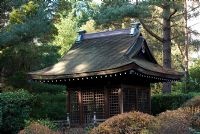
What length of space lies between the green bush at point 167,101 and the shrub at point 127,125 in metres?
10.8

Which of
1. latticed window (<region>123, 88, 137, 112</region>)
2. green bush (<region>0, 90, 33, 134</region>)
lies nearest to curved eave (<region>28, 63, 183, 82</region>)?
latticed window (<region>123, 88, 137, 112</region>)

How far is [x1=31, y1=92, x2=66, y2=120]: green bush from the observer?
21.7 metres

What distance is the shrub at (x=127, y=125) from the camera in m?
11.4

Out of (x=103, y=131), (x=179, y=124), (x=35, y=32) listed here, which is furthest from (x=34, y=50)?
(x=179, y=124)

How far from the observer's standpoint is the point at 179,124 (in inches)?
417

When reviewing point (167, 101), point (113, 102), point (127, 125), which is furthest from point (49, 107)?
point (127, 125)

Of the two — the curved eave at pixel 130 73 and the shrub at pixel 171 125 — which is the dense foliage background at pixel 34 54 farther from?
the shrub at pixel 171 125

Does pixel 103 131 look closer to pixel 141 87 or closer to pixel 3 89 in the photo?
pixel 141 87

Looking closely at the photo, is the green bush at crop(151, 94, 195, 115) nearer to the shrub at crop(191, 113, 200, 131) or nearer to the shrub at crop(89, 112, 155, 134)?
the shrub at crop(191, 113, 200, 131)

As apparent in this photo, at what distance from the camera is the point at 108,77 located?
690 inches

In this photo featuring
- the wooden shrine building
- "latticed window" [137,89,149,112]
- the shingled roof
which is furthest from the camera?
"latticed window" [137,89,149,112]

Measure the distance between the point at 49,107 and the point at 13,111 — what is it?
4286 millimetres

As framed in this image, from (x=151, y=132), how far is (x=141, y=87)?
26.9 feet

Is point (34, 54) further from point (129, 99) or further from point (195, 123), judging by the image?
point (195, 123)
